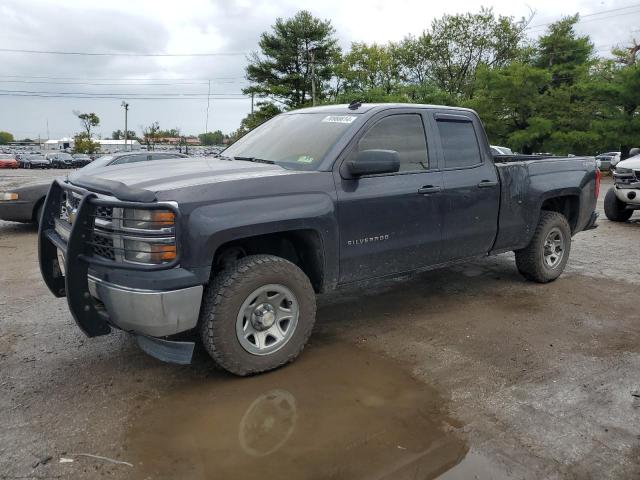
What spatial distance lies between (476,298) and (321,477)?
3.42 meters

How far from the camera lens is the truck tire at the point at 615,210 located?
10.8 meters

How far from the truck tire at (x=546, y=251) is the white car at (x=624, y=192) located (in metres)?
5.21

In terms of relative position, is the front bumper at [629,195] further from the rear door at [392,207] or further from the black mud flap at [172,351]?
the black mud flap at [172,351]

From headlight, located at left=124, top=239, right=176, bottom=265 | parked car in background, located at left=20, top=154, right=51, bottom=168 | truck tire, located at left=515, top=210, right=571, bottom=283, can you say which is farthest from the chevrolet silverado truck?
parked car in background, located at left=20, top=154, right=51, bottom=168

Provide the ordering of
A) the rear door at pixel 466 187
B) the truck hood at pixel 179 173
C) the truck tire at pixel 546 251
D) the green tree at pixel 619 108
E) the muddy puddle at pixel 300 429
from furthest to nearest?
the green tree at pixel 619 108, the truck tire at pixel 546 251, the rear door at pixel 466 187, the truck hood at pixel 179 173, the muddy puddle at pixel 300 429

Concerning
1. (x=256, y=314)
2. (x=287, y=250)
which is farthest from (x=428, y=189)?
(x=256, y=314)

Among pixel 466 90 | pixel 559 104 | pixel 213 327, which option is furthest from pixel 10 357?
pixel 466 90

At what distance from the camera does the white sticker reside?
14.1 feet

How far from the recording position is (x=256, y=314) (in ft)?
11.6

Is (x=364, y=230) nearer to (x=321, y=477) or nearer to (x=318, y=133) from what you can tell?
(x=318, y=133)

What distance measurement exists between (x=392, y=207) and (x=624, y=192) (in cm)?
806

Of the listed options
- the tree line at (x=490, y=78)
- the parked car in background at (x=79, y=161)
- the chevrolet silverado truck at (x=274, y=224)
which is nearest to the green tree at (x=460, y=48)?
the tree line at (x=490, y=78)

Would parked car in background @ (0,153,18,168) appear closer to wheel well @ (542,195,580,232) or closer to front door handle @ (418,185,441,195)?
wheel well @ (542,195,580,232)

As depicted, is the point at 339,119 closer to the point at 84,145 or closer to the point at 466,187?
the point at 466,187
